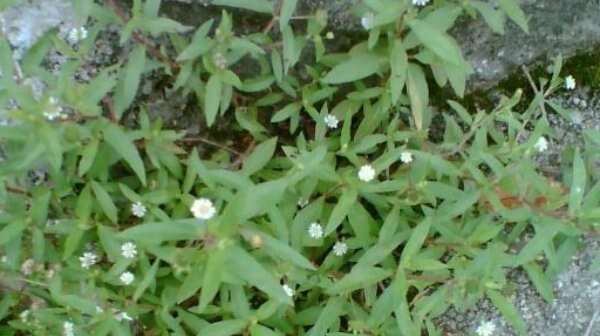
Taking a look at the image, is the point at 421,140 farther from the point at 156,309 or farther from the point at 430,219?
the point at 156,309

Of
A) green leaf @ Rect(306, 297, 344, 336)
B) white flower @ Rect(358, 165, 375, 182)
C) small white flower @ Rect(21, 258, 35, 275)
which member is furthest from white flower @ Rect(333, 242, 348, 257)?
small white flower @ Rect(21, 258, 35, 275)

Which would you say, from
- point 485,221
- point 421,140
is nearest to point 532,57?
point 421,140

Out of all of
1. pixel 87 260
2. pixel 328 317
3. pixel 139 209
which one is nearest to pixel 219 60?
pixel 139 209

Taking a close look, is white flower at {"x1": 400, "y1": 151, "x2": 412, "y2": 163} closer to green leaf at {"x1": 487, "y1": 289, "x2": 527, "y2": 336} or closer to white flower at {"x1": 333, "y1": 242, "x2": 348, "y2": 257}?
white flower at {"x1": 333, "y1": 242, "x2": 348, "y2": 257}

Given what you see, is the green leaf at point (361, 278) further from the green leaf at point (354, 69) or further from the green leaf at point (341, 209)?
the green leaf at point (354, 69)

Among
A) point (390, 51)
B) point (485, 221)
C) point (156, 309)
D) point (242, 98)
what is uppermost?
point (390, 51)

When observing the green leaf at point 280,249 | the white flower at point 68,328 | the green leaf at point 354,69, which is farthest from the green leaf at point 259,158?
the white flower at point 68,328

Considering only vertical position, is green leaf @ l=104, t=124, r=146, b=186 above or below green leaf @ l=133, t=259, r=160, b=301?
above

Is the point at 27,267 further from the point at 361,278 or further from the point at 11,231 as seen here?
the point at 361,278
